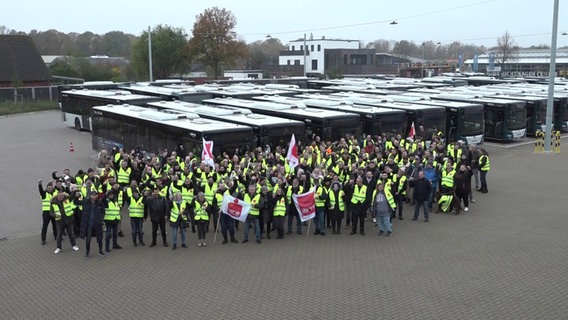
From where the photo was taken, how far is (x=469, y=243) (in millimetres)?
13609

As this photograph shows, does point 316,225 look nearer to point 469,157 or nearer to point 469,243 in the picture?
point 469,243

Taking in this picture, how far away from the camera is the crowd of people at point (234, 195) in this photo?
43.2 ft

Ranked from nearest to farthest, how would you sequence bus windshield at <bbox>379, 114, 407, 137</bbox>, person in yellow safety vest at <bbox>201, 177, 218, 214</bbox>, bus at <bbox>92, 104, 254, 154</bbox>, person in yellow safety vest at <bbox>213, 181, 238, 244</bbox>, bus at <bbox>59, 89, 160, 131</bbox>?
person in yellow safety vest at <bbox>213, 181, 238, 244</bbox>
person in yellow safety vest at <bbox>201, 177, 218, 214</bbox>
bus at <bbox>92, 104, 254, 154</bbox>
bus windshield at <bbox>379, 114, 407, 137</bbox>
bus at <bbox>59, 89, 160, 131</bbox>

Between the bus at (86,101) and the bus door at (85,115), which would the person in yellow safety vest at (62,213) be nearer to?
the bus at (86,101)

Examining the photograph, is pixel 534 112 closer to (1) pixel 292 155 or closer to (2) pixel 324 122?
(2) pixel 324 122

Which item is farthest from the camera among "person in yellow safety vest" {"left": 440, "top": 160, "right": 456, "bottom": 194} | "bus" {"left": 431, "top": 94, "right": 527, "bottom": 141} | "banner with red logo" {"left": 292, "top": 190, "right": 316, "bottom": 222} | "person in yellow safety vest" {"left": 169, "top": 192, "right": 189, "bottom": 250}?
"bus" {"left": 431, "top": 94, "right": 527, "bottom": 141}

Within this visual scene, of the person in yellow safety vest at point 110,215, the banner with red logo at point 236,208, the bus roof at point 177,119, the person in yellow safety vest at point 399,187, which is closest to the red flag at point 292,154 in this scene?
the bus roof at point 177,119

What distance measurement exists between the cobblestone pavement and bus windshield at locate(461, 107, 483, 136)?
11.5m

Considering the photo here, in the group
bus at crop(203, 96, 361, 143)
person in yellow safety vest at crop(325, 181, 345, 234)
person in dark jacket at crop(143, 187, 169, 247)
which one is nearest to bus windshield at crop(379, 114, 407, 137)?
bus at crop(203, 96, 361, 143)

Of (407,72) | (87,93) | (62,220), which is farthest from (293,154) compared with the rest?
(407,72)

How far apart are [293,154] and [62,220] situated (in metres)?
8.90

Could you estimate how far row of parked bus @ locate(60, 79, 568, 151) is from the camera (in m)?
21.4

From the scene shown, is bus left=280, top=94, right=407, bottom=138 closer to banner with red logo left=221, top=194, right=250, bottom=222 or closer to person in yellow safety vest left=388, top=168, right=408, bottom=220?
person in yellow safety vest left=388, top=168, right=408, bottom=220

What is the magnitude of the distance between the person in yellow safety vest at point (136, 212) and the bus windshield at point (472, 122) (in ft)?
62.1
